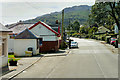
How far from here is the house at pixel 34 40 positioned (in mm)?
28094

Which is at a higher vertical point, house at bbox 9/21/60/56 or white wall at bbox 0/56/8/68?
house at bbox 9/21/60/56

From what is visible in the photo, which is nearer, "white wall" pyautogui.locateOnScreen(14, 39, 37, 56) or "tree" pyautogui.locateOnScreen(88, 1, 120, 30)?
"white wall" pyautogui.locateOnScreen(14, 39, 37, 56)

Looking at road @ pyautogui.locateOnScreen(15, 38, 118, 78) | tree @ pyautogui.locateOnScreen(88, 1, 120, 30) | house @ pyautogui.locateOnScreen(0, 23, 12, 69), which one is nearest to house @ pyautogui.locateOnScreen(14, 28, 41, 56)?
road @ pyautogui.locateOnScreen(15, 38, 118, 78)

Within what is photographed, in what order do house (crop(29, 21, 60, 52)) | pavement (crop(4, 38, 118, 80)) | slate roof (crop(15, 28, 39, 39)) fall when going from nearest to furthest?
pavement (crop(4, 38, 118, 80)) < slate roof (crop(15, 28, 39, 39)) < house (crop(29, 21, 60, 52))

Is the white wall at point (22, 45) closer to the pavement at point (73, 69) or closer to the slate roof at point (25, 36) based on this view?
the slate roof at point (25, 36)

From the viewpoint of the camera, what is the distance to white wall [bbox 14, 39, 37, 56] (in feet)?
91.7

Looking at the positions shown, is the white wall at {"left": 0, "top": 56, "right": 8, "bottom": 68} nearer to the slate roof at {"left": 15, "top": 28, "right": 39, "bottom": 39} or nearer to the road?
the road

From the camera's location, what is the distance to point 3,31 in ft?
51.4

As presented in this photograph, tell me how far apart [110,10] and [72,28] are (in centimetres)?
12213

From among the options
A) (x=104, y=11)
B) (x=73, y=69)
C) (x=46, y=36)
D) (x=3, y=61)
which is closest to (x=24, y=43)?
(x=46, y=36)

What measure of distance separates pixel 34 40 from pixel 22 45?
5.94 feet

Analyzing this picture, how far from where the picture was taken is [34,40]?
1124 inches

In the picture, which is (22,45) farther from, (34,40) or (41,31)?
(41,31)

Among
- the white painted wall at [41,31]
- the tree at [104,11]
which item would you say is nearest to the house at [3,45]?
the white painted wall at [41,31]
